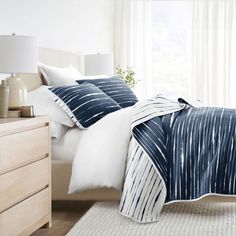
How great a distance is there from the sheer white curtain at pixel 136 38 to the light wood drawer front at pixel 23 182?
4.70m

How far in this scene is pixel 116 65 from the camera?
24.7 feet

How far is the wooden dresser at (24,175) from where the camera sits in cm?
233

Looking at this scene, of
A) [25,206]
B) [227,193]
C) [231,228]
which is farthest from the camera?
[227,193]

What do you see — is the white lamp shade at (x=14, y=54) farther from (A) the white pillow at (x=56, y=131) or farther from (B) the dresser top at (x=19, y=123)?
(A) the white pillow at (x=56, y=131)

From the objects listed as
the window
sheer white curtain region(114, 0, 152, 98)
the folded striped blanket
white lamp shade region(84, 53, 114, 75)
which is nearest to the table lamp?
the folded striped blanket

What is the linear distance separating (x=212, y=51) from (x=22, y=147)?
5.36 meters

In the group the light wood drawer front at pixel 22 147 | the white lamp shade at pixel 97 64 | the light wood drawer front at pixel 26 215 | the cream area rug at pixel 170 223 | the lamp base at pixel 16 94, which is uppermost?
the white lamp shade at pixel 97 64

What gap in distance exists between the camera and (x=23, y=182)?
256 centimetres

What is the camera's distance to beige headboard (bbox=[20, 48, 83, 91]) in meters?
4.03

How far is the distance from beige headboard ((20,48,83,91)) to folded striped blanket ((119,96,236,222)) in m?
1.10

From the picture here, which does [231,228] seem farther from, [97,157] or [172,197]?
[97,157]

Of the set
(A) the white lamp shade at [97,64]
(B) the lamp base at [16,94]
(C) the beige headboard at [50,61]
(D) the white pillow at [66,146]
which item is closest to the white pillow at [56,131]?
(D) the white pillow at [66,146]

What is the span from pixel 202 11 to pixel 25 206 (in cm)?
543

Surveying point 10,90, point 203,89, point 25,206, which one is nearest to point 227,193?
point 25,206
